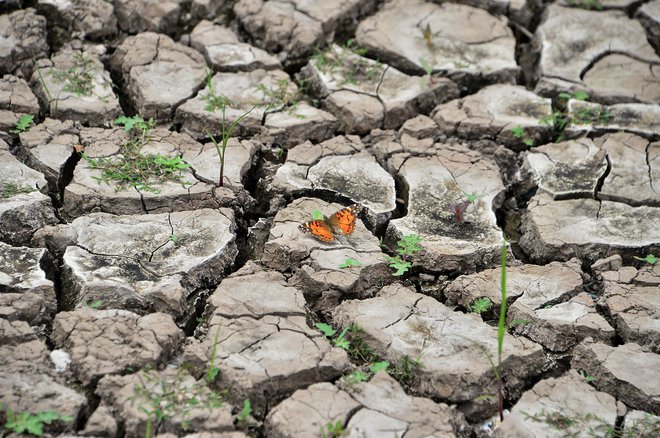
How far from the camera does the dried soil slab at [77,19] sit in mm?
4512

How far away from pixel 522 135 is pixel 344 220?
1.39 metres

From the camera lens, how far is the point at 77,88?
13.6ft

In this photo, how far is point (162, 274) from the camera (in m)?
3.22

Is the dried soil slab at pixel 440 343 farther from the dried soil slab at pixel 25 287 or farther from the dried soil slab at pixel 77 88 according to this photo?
the dried soil slab at pixel 77 88

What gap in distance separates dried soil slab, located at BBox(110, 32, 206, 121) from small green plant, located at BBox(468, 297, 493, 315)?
1.97 metres

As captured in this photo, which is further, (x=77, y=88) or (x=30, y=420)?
(x=77, y=88)

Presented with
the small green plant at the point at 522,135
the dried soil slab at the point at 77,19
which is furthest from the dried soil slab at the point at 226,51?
the small green plant at the point at 522,135

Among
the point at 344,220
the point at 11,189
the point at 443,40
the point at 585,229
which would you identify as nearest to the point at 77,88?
the point at 11,189

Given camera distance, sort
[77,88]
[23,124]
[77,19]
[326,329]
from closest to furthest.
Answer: [326,329] < [23,124] < [77,88] < [77,19]

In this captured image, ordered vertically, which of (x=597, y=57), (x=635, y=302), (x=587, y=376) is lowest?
(x=587, y=376)

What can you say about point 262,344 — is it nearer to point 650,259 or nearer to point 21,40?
point 650,259

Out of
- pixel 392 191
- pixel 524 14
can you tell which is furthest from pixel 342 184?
pixel 524 14

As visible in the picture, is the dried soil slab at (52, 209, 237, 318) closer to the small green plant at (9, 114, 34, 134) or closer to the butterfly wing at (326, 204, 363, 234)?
the butterfly wing at (326, 204, 363, 234)

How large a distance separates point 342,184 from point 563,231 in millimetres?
1131
